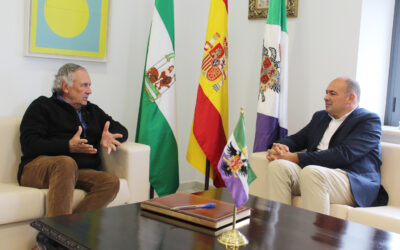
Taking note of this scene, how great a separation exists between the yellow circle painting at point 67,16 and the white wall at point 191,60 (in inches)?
7.6

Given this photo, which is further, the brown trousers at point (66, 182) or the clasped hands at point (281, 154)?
the clasped hands at point (281, 154)

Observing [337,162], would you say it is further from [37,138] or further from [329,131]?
[37,138]

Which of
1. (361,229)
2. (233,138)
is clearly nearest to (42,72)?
(233,138)

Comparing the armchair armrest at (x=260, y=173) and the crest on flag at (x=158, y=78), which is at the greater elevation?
the crest on flag at (x=158, y=78)

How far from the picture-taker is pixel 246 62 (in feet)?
13.7

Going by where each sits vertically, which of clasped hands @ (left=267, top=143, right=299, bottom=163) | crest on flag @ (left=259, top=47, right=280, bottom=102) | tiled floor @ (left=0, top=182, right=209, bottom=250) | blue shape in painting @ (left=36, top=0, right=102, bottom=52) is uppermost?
blue shape in painting @ (left=36, top=0, right=102, bottom=52)

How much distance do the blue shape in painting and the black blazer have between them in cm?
180

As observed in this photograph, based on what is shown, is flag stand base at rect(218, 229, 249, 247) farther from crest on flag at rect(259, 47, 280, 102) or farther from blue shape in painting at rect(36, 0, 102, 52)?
blue shape in painting at rect(36, 0, 102, 52)

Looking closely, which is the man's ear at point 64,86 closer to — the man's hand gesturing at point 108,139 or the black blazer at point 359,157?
the man's hand gesturing at point 108,139

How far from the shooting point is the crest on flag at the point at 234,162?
64.2 inches

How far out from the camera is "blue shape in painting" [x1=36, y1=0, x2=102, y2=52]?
3.38 m

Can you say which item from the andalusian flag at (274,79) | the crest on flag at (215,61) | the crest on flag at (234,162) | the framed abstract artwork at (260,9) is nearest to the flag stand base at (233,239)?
the crest on flag at (234,162)

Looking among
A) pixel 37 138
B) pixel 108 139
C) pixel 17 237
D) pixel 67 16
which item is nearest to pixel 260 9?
pixel 67 16

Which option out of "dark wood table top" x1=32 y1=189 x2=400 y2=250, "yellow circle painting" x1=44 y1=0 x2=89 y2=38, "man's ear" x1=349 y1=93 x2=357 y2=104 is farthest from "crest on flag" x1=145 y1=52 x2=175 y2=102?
"dark wood table top" x1=32 y1=189 x2=400 y2=250
